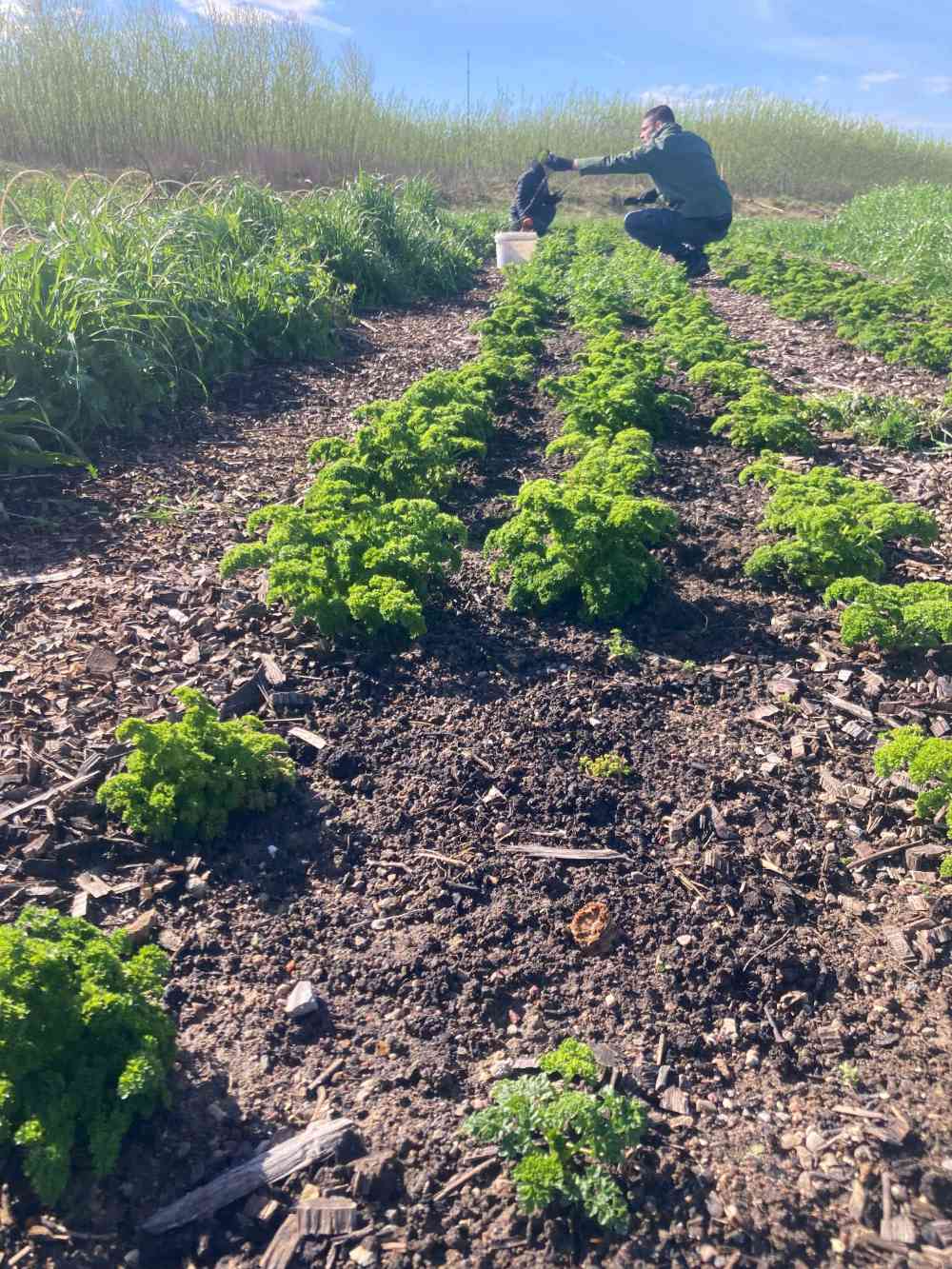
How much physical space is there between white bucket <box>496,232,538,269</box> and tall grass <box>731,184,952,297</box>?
4.68 metres

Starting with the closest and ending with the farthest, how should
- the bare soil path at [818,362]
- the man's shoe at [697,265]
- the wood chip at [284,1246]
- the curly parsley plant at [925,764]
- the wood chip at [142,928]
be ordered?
the wood chip at [284,1246] → the wood chip at [142,928] → the curly parsley plant at [925,764] → the bare soil path at [818,362] → the man's shoe at [697,265]

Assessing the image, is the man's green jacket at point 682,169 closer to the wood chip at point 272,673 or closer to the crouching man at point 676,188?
the crouching man at point 676,188

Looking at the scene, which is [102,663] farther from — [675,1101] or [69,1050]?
[675,1101]

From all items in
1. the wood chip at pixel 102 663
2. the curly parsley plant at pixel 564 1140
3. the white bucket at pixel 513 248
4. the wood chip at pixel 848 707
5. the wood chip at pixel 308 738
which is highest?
the white bucket at pixel 513 248

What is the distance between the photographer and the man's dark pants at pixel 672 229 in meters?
13.1

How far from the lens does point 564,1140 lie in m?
1.91

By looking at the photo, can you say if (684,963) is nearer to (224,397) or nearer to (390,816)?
(390,816)

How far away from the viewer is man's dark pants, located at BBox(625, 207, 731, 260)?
1307cm

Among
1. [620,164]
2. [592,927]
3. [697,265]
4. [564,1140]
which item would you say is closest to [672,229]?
[697,265]

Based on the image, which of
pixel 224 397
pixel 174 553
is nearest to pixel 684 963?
pixel 174 553

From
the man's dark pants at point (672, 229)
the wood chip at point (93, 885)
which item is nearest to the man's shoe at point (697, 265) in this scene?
the man's dark pants at point (672, 229)

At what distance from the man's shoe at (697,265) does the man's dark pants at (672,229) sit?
4.1 inches

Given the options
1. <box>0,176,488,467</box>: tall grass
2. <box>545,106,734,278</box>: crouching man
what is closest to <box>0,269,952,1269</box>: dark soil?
<box>0,176,488,467</box>: tall grass

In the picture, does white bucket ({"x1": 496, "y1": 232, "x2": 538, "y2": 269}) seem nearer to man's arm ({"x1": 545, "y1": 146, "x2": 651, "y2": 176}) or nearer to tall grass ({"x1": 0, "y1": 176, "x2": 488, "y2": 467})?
man's arm ({"x1": 545, "y1": 146, "x2": 651, "y2": 176})
